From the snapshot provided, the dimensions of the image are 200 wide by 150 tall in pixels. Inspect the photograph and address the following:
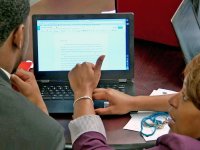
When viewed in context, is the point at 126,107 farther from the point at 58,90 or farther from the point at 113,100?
the point at 58,90

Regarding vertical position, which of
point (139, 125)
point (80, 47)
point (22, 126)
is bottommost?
point (139, 125)

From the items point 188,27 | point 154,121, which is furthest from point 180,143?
point 188,27

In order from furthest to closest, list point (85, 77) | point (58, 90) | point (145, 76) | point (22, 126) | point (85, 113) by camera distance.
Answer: point (145, 76)
point (58, 90)
point (85, 77)
point (85, 113)
point (22, 126)

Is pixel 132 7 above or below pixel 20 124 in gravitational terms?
above

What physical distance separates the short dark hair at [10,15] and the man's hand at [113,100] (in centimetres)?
48

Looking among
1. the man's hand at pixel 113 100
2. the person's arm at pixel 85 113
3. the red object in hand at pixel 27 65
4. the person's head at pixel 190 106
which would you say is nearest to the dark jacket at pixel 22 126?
the person's arm at pixel 85 113

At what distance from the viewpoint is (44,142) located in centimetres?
95

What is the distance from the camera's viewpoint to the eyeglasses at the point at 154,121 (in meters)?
1.33

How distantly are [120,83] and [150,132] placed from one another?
0.96 feet

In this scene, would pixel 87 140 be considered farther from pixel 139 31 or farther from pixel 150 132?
pixel 139 31

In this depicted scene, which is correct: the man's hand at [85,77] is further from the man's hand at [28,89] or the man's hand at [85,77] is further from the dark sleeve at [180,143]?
the dark sleeve at [180,143]

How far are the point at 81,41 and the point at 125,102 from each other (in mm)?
311

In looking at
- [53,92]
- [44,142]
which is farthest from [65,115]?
[44,142]

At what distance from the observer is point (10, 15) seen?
98 centimetres
